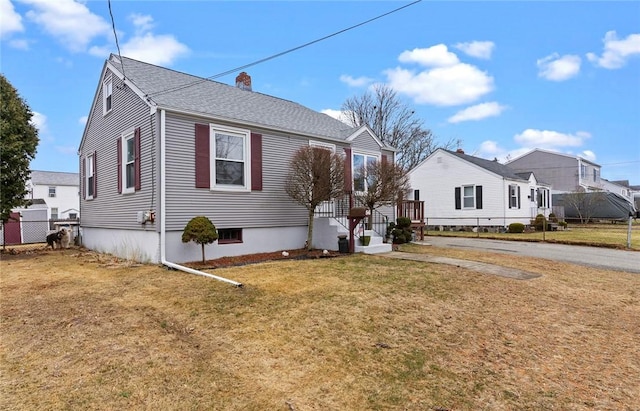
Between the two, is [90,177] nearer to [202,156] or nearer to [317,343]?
[202,156]

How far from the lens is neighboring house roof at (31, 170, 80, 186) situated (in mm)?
39306

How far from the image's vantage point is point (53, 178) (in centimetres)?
4056

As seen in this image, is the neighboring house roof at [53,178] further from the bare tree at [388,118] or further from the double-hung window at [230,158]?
the double-hung window at [230,158]

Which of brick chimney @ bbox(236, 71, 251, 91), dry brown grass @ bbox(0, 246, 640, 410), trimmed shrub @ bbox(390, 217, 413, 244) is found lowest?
dry brown grass @ bbox(0, 246, 640, 410)

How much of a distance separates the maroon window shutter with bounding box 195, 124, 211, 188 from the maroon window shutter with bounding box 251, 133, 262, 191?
1329mm

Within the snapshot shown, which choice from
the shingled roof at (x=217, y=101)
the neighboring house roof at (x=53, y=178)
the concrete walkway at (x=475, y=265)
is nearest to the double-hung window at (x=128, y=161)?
the shingled roof at (x=217, y=101)

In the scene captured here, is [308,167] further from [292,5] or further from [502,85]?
[502,85]

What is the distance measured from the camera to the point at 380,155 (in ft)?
47.3

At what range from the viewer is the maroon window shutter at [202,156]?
9383 millimetres

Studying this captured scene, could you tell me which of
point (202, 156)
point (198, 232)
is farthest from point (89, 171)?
point (198, 232)

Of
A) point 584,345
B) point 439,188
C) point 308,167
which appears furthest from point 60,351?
point 439,188

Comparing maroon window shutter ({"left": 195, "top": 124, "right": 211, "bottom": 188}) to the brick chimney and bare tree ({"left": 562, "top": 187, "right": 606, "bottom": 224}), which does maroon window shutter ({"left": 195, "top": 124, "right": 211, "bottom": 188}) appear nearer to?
the brick chimney

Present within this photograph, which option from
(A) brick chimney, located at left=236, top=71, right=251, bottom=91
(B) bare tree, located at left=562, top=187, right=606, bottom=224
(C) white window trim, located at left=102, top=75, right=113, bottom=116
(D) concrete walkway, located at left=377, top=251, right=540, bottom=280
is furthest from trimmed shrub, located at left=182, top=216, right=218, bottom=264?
(B) bare tree, located at left=562, top=187, right=606, bottom=224

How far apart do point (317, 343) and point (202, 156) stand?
22.1 ft
